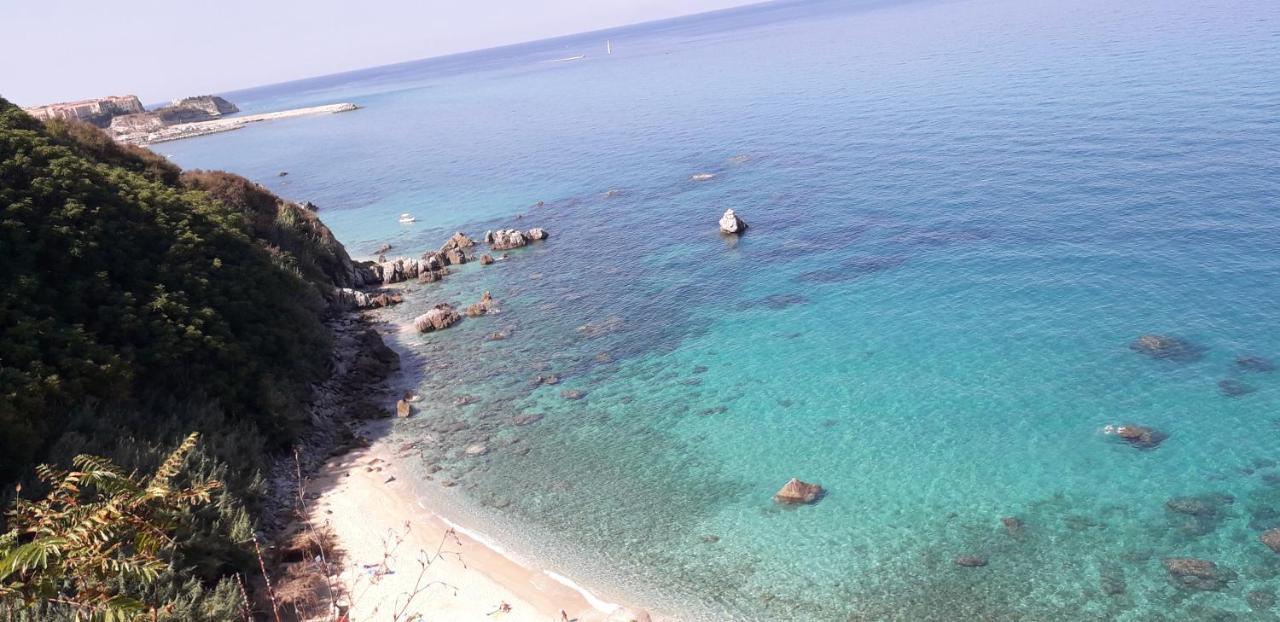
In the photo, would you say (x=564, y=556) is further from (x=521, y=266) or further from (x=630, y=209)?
(x=630, y=209)

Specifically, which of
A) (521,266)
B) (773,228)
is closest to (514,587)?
(521,266)

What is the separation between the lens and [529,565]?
Answer: 23547 millimetres

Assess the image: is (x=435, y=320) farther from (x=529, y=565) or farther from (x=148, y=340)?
(x=529, y=565)

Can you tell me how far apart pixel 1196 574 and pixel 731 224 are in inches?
1490

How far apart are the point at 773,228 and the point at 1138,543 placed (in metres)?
36.1

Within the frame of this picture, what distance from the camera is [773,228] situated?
54938 millimetres

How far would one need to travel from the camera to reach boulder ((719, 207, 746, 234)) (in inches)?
2140

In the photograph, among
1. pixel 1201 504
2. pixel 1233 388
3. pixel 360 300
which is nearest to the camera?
pixel 1201 504

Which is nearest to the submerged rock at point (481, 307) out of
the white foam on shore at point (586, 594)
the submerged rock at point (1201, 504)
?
the white foam on shore at point (586, 594)

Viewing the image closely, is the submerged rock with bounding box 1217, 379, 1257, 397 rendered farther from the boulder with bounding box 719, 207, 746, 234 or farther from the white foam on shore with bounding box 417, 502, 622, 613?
the boulder with bounding box 719, 207, 746, 234

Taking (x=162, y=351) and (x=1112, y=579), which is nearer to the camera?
(x=1112, y=579)

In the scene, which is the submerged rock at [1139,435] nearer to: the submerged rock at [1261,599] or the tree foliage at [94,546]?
the submerged rock at [1261,599]

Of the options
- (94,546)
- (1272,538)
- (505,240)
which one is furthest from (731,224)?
(94,546)

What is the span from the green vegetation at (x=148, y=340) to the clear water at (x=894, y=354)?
7.00m
